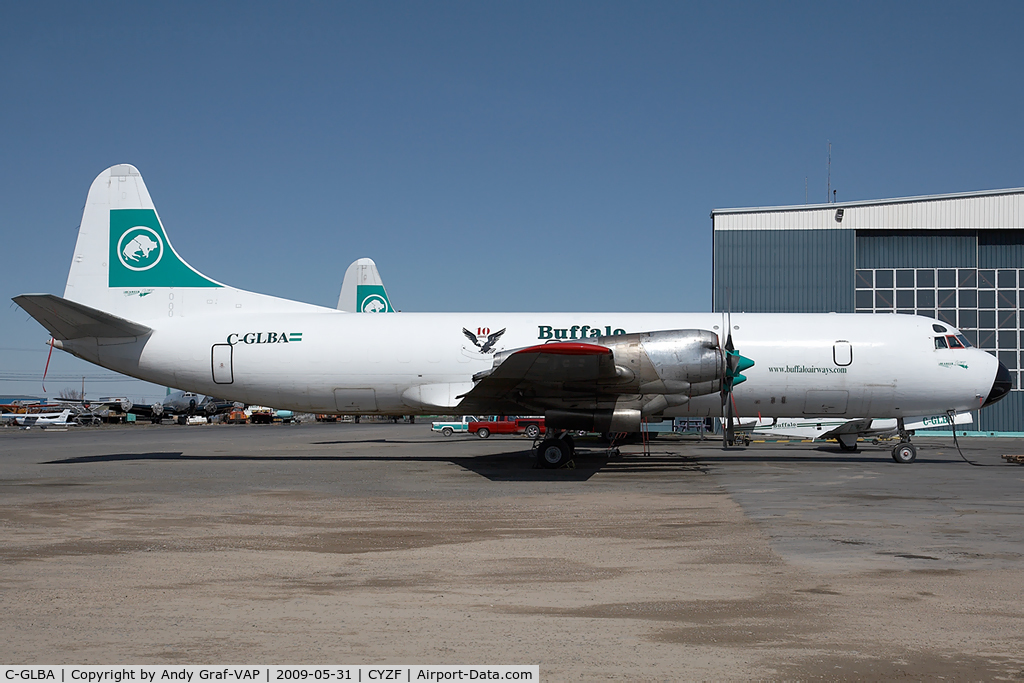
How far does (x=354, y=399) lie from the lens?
19.6 m

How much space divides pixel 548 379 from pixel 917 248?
3199 cm

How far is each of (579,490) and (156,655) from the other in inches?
389

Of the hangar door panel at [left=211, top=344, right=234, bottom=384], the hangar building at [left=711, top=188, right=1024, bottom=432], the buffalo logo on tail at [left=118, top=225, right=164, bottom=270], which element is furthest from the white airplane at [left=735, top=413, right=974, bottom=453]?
the buffalo logo on tail at [left=118, top=225, right=164, bottom=270]

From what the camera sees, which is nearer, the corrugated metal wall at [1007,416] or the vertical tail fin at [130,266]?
the vertical tail fin at [130,266]

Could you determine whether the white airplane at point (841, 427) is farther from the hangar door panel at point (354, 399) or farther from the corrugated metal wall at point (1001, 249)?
the corrugated metal wall at point (1001, 249)

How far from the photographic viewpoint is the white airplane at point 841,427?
2542 cm

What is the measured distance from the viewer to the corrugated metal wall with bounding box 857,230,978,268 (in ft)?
133

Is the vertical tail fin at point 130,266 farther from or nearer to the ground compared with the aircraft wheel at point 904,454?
farther from the ground

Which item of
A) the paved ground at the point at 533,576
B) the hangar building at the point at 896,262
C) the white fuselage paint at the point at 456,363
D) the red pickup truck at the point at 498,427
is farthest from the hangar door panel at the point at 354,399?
the hangar building at the point at 896,262

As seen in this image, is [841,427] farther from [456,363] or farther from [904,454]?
[456,363]

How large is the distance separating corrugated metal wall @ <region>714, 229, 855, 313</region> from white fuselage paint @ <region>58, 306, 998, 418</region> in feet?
69.1

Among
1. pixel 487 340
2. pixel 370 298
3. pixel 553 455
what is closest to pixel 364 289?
pixel 370 298

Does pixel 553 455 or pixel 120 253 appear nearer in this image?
pixel 553 455

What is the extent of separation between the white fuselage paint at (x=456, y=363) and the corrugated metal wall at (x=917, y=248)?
23.1 m
